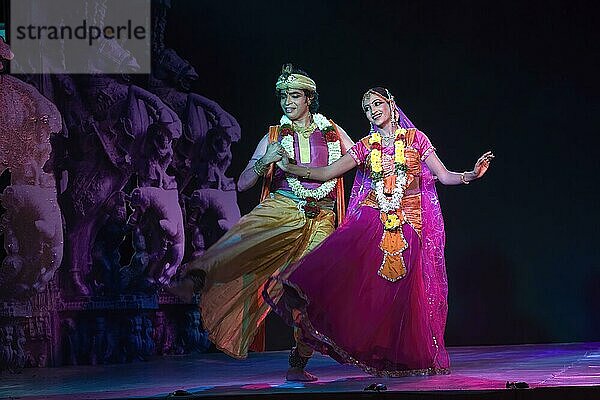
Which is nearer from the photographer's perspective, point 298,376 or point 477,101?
point 298,376

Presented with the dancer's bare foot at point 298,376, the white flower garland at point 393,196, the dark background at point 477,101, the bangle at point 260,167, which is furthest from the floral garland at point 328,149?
the dark background at point 477,101

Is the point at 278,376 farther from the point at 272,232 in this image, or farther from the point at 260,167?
the point at 260,167

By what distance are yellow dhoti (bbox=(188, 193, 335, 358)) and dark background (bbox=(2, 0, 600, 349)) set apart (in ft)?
4.97

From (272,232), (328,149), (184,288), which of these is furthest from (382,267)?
(184,288)

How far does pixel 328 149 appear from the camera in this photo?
17.6 ft

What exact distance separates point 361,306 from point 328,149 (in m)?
0.86

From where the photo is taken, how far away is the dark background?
261 inches

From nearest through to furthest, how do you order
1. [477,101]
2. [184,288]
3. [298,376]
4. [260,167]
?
[298,376] → [184,288] → [260,167] → [477,101]

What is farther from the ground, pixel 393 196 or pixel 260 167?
pixel 260 167

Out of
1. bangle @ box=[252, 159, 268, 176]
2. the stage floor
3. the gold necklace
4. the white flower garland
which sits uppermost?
Result: the gold necklace

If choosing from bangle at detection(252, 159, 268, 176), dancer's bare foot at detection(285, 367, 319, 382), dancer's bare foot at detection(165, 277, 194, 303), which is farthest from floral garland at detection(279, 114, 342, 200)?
dancer's bare foot at detection(285, 367, 319, 382)

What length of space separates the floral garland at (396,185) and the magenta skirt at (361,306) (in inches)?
3.5

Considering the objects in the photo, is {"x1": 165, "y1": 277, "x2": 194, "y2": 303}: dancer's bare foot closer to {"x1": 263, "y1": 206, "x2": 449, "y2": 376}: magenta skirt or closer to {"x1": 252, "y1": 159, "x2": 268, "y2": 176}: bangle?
{"x1": 263, "y1": 206, "x2": 449, "y2": 376}: magenta skirt

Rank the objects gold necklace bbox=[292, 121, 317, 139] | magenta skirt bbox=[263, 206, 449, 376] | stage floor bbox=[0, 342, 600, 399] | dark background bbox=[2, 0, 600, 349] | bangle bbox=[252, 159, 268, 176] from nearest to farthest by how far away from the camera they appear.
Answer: stage floor bbox=[0, 342, 600, 399] < magenta skirt bbox=[263, 206, 449, 376] < bangle bbox=[252, 159, 268, 176] < gold necklace bbox=[292, 121, 317, 139] < dark background bbox=[2, 0, 600, 349]
